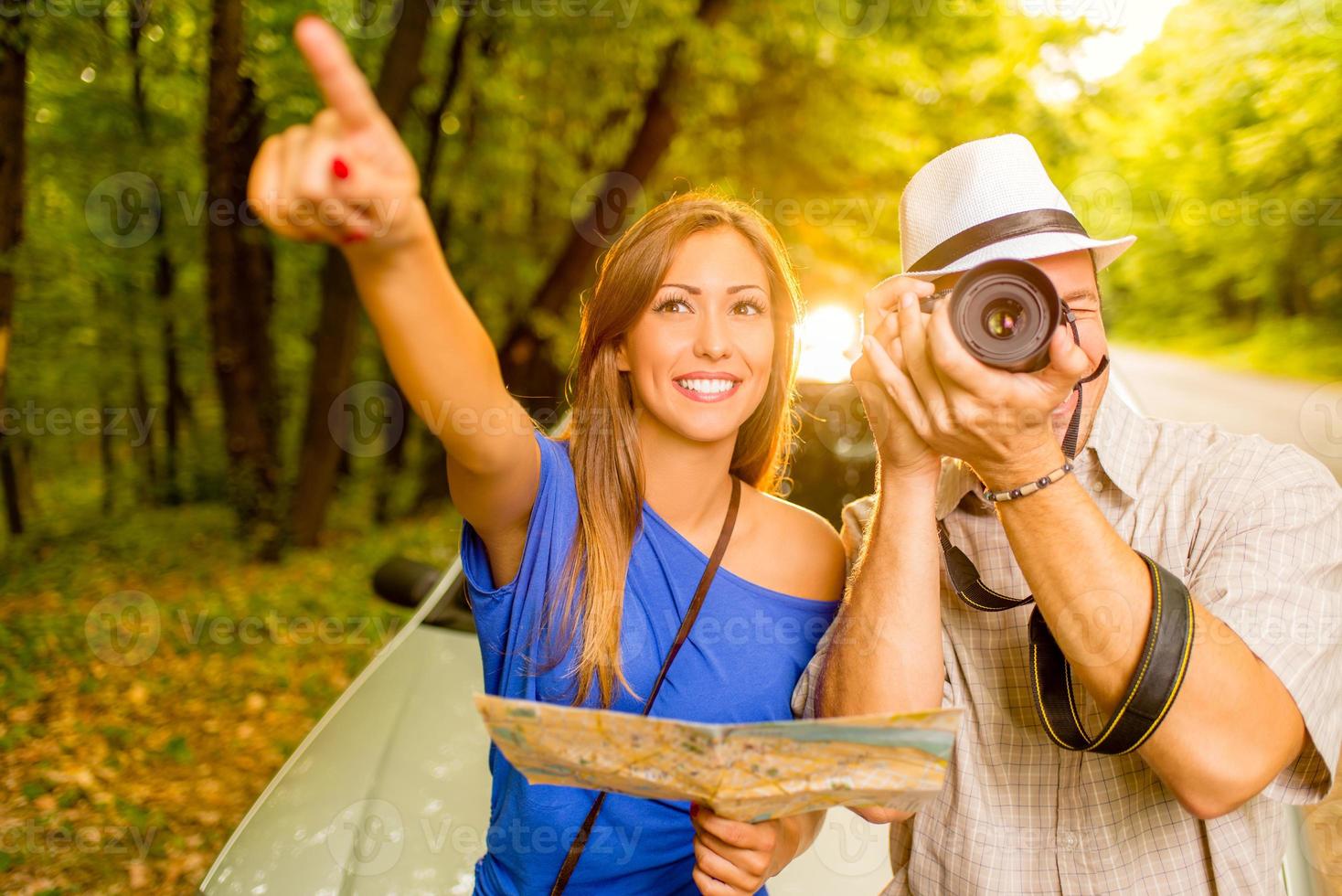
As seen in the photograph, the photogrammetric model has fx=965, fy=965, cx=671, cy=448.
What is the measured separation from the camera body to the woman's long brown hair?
0.63m

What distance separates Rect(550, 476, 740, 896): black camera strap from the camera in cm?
149

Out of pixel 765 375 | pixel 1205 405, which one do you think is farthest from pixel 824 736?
pixel 1205 405

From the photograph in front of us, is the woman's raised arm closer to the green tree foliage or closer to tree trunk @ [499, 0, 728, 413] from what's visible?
tree trunk @ [499, 0, 728, 413]

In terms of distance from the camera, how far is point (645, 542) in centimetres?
166

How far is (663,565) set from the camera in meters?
1.65

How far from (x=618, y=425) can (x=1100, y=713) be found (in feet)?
2.93

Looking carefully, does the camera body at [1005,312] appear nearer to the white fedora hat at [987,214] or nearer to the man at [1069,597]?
the man at [1069,597]

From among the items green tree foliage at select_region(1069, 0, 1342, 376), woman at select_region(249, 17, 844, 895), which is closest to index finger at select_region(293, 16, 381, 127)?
woman at select_region(249, 17, 844, 895)

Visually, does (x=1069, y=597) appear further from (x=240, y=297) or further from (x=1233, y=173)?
(x=1233, y=173)

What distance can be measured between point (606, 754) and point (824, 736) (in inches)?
8.9

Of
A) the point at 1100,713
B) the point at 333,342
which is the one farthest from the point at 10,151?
the point at 1100,713

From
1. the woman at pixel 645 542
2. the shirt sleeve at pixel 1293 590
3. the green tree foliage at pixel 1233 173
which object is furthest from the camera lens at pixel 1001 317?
the green tree foliage at pixel 1233 173

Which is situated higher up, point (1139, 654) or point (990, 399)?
point (990, 399)

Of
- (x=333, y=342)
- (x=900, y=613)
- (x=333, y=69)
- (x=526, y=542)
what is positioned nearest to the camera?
(x=333, y=69)
